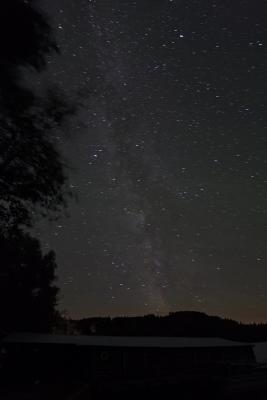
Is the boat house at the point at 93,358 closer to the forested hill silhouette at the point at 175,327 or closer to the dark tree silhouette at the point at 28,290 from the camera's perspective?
the dark tree silhouette at the point at 28,290

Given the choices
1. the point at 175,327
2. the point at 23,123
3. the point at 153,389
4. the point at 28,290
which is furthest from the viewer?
the point at 175,327

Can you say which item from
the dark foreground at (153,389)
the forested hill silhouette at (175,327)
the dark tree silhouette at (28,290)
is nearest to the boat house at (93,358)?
the dark foreground at (153,389)

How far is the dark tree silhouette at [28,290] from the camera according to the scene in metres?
38.1

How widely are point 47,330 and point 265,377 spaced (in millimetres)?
20295

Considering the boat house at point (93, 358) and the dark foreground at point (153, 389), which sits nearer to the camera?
the dark foreground at point (153, 389)

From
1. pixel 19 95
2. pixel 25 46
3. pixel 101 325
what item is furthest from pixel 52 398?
pixel 101 325

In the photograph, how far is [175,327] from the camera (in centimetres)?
6031

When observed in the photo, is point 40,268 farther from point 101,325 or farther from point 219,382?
point 219,382

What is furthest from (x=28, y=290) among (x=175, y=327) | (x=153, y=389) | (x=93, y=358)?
(x=175, y=327)

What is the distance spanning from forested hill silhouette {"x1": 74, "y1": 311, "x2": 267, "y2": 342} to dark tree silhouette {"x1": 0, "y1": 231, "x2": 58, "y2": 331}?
1169 cm

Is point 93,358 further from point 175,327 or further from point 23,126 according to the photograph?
point 175,327

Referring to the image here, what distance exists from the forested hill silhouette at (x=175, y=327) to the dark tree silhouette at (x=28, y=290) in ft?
38.4

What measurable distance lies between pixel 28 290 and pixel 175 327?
89.2 feet

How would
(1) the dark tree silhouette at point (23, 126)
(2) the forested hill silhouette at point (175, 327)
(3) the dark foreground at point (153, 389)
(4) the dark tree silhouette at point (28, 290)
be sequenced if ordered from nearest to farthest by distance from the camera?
(1) the dark tree silhouette at point (23, 126) → (3) the dark foreground at point (153, 389) → (4) the dark tree silhouette at point (28, 290) → (2) the forested hill silhouette at point (175, 327)
